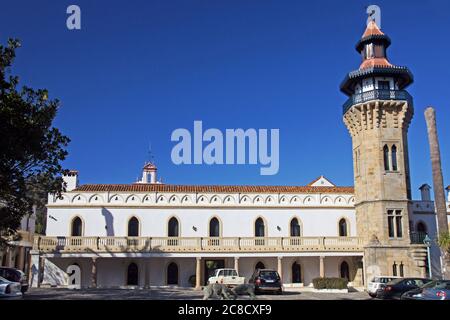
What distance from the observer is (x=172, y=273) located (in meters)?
31.1

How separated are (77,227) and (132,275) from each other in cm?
511

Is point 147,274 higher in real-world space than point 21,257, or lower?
lower

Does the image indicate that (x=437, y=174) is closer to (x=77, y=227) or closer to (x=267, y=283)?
(x=267, y=283)

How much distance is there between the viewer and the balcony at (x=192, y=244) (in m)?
28.8

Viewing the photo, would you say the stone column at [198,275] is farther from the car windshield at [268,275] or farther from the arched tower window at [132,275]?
the car windshield at [268,275]

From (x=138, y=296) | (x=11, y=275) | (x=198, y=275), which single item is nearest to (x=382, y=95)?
(x=198, y=275)

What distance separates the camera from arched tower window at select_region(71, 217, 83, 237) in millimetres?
31156

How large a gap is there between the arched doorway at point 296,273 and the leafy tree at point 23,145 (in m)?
17.3

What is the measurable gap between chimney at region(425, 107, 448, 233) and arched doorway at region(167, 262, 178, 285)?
59.8 ft

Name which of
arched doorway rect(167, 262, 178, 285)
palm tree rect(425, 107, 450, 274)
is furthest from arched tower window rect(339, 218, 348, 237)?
arched doorway rect(167, 262, 178, 285)

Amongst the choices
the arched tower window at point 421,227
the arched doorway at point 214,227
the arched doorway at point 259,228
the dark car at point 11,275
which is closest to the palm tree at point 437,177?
the arched tower window at point 421,227
